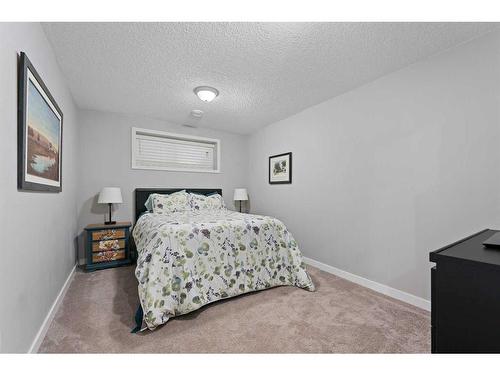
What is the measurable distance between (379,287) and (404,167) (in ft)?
3.99

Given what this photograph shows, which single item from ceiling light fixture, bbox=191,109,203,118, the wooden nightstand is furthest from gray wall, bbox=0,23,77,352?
ceiling light fixture, bbox=191,109,203,118

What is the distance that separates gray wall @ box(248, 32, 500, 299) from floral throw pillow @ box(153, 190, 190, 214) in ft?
5.71

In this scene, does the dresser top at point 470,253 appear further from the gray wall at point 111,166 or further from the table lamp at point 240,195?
the gray wall at point 111,166

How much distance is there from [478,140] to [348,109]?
4.11 feet

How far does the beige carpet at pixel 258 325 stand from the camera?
1499mm

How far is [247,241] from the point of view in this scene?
7.55 feet

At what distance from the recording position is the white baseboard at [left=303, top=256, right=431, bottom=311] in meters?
2.00

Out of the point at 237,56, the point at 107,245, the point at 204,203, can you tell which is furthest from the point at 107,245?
the point at 237,56

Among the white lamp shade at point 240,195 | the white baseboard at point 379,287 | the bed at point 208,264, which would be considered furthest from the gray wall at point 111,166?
the white baseboard at point 379,287

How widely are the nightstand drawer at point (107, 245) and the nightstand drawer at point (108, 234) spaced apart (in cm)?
5

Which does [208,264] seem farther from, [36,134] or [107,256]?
[107,256]

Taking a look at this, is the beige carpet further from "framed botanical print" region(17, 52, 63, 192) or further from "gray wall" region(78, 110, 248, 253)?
"gray wall" region(78, 110, 248, 253)

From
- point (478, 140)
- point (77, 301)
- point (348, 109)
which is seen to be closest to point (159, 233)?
point (77, 301)

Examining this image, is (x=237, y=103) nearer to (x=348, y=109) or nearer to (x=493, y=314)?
(x=348, y=109)
